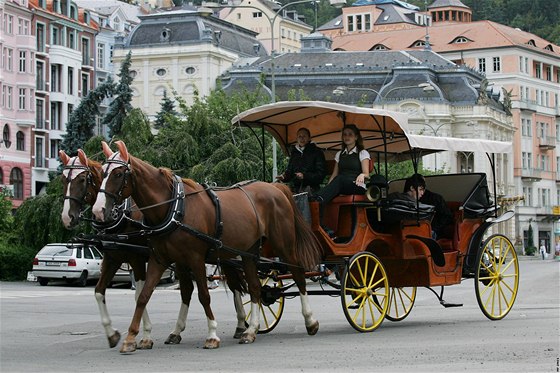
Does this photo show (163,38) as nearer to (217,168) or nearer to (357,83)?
(357,83)

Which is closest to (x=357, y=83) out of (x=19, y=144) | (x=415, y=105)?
(x=415, y=105)

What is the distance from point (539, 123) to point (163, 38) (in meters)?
41.9

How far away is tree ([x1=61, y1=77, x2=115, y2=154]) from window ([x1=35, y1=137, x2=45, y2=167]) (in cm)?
2460

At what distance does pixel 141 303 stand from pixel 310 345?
87.3 inches

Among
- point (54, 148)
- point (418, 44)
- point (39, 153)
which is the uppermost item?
point (418, 44)

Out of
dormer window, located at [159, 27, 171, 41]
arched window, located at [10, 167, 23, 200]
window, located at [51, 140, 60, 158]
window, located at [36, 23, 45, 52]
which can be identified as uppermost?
dormer window, located at [159, 27, 171, 41]

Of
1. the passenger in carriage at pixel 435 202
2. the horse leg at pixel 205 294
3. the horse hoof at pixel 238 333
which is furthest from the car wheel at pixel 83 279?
the horse leg at pixel 205 294

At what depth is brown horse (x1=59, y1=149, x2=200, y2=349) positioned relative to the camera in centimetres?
1575

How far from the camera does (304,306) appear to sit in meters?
17.6

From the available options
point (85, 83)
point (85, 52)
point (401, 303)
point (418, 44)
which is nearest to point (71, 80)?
point (85, 83)

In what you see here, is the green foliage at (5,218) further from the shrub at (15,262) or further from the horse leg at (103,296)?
the horse leg at (103,296)

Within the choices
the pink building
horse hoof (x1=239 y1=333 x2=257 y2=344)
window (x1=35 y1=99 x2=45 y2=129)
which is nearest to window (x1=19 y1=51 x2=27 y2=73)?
the pink building

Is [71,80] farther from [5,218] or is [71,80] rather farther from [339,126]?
[339,126]

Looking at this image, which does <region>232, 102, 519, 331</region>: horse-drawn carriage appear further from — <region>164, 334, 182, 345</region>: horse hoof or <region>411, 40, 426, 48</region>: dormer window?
<region>411, 40, 426, 48</region>: dormer window
